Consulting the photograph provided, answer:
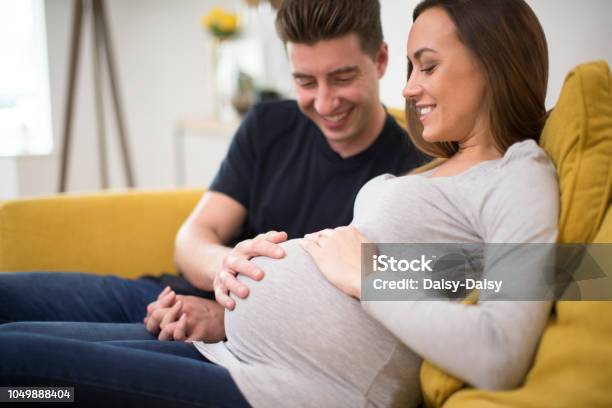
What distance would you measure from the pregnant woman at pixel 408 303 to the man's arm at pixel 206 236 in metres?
0.36

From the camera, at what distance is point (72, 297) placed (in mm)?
1277

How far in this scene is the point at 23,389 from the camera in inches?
31.7

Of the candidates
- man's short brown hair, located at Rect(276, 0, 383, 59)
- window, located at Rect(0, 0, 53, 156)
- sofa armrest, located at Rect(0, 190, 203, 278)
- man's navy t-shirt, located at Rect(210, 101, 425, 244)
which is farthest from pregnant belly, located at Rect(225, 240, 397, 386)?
window, located at Rect(0, 0, 53, 156)

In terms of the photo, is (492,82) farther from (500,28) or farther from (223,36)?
(223,36)

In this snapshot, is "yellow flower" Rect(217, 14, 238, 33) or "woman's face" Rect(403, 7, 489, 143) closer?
"woman's face" Rect(403, 7, 489, 143)

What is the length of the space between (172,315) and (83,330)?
6.3 inches

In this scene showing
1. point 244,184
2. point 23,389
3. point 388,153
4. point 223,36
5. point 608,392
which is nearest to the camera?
point 608,392

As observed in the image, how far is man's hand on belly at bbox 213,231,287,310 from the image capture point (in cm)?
94

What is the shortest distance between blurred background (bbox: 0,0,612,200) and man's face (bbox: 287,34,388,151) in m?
1.31

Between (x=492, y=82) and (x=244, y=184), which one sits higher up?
(x=492, y=82)

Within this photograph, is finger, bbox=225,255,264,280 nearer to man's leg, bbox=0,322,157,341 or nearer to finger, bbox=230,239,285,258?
finger, bbox=230,239,285,258

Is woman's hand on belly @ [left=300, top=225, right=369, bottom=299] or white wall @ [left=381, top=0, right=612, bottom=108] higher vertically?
white wall @ [left=381, top=0, right=612, bottom=108]

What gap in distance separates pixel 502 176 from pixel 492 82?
153mm

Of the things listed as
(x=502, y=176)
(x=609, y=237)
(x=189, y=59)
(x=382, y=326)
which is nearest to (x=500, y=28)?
(x=502, y=176)
